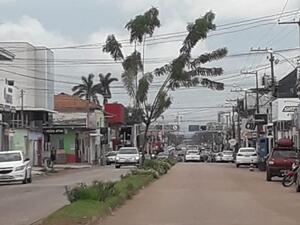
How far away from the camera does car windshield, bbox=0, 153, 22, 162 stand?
122ft

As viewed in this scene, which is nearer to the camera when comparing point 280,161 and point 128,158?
point 280,161

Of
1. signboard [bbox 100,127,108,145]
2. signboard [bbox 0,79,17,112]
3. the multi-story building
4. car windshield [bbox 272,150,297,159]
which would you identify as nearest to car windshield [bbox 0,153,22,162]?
car windshield [bbox 272,150,297,159]

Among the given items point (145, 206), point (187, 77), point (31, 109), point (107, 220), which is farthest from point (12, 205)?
point (31, 109)

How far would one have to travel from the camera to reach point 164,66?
38.6 metres

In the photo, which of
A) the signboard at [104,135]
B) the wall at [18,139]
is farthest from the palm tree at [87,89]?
the wall at [18,139]

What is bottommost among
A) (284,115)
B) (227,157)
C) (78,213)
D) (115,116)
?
(78,213)

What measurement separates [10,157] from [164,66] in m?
8.79

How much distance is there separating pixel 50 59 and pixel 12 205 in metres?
48.5

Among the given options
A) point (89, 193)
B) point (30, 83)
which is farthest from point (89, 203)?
point (30, 83)

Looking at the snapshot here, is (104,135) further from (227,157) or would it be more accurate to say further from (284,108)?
(284,108)

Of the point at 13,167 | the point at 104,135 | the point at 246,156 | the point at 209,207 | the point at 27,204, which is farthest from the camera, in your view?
the point at 104,135

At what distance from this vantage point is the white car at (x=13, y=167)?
36.2m

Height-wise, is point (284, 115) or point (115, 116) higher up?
point (115, 116)

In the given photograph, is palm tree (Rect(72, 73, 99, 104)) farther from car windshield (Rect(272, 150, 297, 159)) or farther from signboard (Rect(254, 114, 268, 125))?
car windshield (Rect(272, 150, 297, 159))
